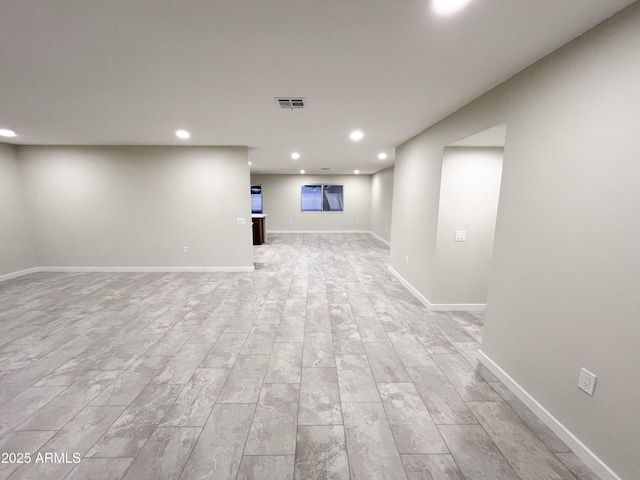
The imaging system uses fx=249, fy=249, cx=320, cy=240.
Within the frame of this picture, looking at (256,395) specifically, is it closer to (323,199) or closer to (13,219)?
(13,219)

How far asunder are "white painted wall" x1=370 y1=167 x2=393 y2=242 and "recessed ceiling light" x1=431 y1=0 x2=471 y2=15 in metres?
6.50

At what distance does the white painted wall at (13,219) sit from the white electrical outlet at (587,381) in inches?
300

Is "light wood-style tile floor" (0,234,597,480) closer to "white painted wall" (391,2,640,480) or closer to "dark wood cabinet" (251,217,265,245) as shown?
"white painted wall" (391,2,640,480)

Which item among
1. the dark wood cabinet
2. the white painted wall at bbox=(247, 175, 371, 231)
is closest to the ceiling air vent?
the dark wood cabinet

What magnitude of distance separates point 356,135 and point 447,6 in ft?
8.54

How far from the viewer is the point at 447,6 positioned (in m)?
1.21

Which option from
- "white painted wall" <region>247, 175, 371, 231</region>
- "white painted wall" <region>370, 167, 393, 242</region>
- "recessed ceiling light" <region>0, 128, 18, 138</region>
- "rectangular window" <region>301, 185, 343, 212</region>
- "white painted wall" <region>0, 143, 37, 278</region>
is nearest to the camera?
"recessed ceiling light" <region>0, 128, 18, 138</region>

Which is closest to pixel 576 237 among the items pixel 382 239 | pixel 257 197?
pixel 382 239

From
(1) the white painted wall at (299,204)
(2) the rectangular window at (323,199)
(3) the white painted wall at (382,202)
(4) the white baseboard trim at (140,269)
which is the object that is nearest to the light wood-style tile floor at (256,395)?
(4) the white baseboard trim at (140,269)

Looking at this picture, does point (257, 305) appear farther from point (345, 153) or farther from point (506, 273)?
point (345, 153)

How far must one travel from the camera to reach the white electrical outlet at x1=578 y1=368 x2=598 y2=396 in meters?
1.36

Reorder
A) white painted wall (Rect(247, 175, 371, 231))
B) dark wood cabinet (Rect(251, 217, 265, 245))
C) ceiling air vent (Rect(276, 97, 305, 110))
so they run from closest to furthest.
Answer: ceiling air vent (Rect(276, 97, 305, 110)), dark wood cabinet (Rect(251, 217, 265, 245)), white painted wall (Rect(247, 175, 371, 231))

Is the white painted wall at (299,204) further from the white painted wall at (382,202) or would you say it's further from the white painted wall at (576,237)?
the white painted wall at (576,237)

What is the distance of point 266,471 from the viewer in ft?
4.36
